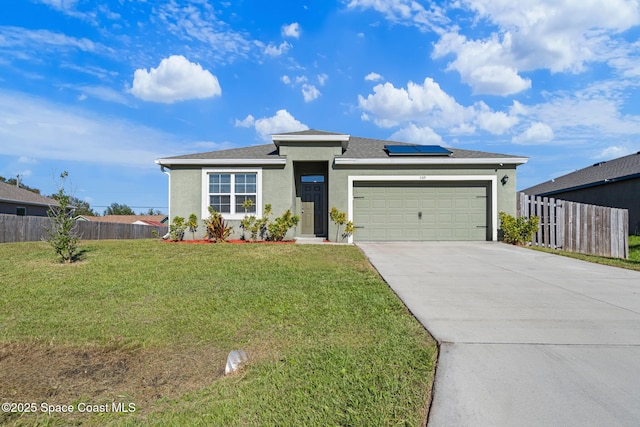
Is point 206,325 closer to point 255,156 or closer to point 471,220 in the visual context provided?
point 255,156

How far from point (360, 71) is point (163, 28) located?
812 centimetres

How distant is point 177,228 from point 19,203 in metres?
19.6

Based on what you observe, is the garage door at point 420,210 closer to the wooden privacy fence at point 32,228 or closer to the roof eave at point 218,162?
the roof eave at point 218,162

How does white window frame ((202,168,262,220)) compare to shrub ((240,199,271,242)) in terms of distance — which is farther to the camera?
white window frame ((202,168,262,220))

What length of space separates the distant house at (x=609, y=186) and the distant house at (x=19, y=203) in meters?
32.7

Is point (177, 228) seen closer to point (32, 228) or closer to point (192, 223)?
point (192, 223)

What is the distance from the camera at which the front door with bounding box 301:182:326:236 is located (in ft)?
49.3

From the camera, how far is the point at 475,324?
4.34m

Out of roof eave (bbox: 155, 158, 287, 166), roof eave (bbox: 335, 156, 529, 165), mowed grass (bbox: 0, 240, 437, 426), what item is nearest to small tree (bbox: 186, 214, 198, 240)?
roof eave (bbox: 155, 158, 287, 166)

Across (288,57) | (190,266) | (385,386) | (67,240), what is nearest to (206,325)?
(385,386)

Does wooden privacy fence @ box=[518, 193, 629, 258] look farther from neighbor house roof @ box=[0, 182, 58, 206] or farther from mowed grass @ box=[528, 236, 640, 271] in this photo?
neighbor house roof @ box=[0, 182, 58, 206]

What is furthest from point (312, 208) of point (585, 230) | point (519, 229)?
point (585, 230)

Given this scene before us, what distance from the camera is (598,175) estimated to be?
21.3 metres

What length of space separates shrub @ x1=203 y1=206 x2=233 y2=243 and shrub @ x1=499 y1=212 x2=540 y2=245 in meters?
10.0
